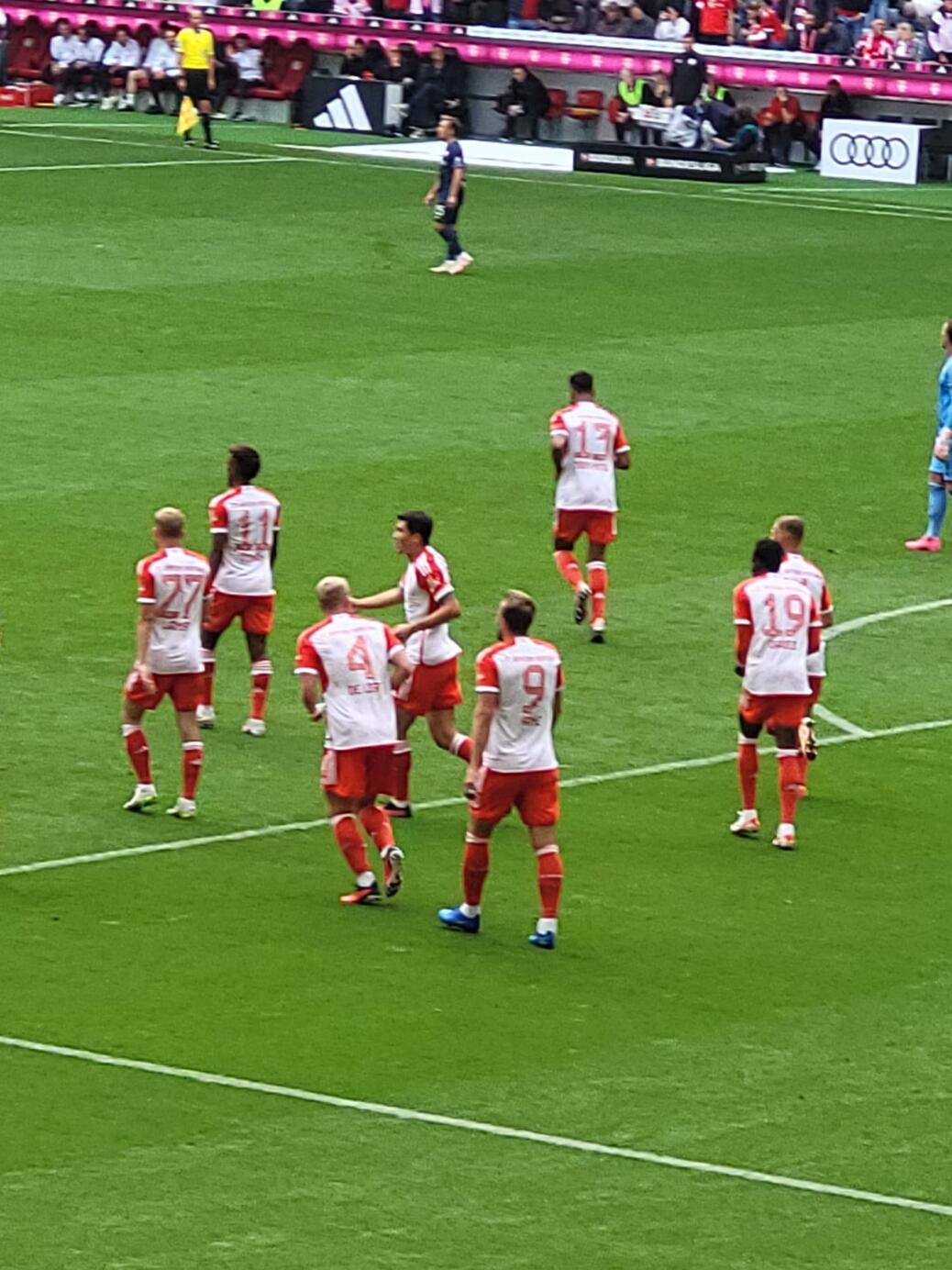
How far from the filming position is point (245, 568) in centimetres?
1936

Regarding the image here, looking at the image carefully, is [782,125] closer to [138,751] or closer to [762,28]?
[762,28]

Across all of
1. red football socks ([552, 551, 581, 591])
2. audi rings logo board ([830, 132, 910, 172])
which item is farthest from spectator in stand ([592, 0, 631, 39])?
red football socks ([552, 551, 581, 591])

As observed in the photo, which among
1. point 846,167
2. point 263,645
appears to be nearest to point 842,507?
point 263,645

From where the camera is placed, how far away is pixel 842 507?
27812 millimetres

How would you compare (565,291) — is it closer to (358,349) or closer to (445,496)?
(358,349)

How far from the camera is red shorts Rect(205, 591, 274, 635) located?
19391 mm

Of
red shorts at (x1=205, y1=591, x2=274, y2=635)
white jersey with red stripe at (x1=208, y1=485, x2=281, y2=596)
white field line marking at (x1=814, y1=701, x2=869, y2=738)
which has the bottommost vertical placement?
white field line marking at (x1=814, y1=701, x2=869, y2=738)

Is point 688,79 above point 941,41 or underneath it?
underneath

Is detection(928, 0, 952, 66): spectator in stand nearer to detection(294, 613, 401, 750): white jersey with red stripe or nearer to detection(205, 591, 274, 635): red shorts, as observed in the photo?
detection(205, 591, 274, 635): red shorts

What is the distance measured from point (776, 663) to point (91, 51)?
4870 centimetres

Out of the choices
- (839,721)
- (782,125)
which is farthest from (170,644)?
(782,125)

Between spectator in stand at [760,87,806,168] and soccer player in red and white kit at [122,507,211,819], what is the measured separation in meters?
40.6

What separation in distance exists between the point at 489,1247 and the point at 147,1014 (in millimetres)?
3094

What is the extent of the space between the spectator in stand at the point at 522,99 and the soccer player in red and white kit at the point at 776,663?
138 ft
